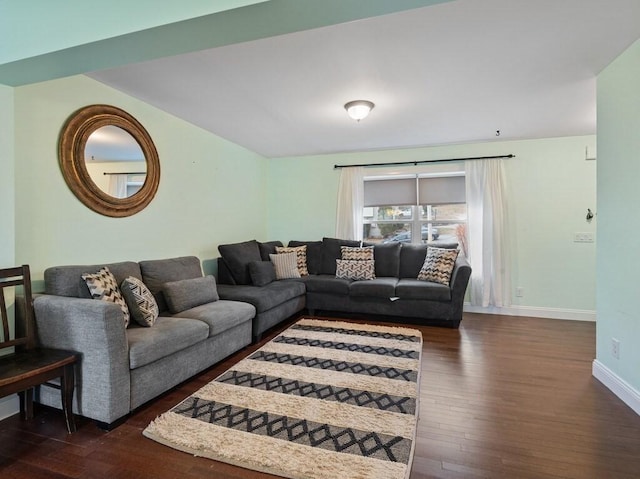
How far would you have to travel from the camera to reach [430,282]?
4.08 meters

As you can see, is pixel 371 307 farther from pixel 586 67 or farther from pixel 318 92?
pixel 586 67

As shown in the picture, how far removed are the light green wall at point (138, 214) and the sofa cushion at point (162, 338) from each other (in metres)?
0.86

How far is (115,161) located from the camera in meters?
2.81

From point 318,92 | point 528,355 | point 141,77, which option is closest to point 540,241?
point 528,355

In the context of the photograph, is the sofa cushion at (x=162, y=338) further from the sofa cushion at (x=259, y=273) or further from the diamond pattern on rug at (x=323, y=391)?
the sofa cushion at (x=259, y=273)

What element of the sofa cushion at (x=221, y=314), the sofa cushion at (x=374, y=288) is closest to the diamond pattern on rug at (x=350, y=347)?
the sofa cushion at (x=221, y=314)

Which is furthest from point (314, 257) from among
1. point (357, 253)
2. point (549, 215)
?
point (549, 215)

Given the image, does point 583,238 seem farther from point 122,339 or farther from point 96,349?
point 96,349

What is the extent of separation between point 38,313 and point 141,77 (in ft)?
6.07

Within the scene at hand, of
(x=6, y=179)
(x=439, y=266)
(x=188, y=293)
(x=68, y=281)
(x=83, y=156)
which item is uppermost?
(x=83, y=156)

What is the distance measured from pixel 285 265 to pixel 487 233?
2.84m

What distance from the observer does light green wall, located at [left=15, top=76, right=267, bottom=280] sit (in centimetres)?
222

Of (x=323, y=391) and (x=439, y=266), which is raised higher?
(x=439, y=266)

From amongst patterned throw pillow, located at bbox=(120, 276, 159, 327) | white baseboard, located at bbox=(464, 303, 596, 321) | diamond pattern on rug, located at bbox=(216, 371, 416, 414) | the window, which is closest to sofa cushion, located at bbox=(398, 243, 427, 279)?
the window
